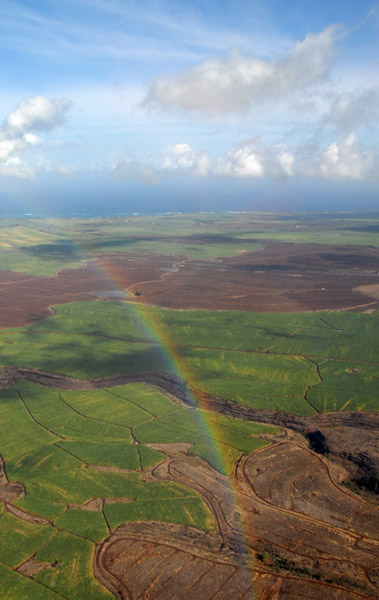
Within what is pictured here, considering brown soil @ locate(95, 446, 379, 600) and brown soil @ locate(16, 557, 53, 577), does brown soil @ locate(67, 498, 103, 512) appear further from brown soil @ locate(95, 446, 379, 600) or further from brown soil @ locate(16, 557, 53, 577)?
brown soil @ locate(16, 557, 53, 577)

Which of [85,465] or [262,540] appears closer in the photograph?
[262,540]

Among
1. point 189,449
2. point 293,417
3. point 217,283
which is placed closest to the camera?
point 189,449

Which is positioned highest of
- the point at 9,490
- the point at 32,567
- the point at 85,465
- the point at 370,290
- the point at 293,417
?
the point at 370,290

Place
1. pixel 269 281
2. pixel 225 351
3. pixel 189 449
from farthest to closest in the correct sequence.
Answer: pixel 269 281 < pixel 225 351 < pixel 189 449

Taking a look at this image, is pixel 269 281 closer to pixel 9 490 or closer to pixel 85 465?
pixel 85 465

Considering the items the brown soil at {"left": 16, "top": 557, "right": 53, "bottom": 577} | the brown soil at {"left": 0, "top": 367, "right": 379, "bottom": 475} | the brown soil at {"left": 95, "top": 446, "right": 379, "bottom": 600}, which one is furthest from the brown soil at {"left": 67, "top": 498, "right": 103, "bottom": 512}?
the brown soil at {"left": 16, "top": 557, "right": 53, "bottom": 577}

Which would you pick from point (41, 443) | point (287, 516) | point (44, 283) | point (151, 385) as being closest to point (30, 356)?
point (151, 385)

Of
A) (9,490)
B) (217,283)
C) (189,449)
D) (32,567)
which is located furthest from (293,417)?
(217,283)
